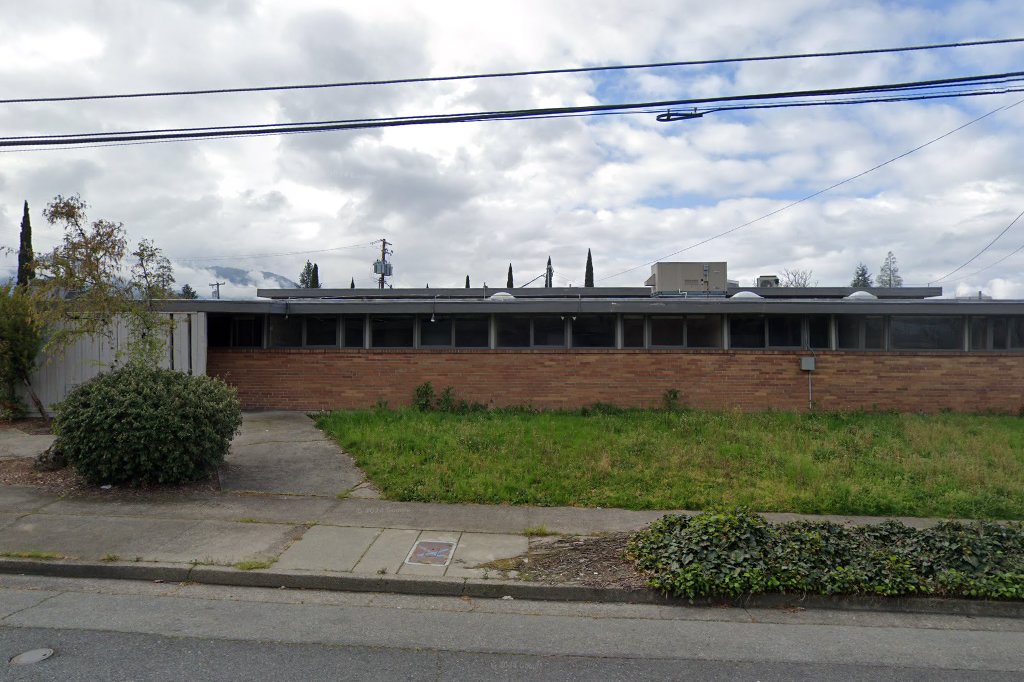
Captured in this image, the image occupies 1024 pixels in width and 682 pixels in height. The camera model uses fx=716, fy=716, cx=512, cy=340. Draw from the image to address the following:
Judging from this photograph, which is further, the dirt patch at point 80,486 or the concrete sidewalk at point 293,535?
the dirt patch at point 80,486

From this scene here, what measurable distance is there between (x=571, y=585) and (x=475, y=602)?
32.9 inches

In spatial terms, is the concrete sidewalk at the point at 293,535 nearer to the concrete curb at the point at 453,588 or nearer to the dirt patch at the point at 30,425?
the concrete curb at the point at 453,588

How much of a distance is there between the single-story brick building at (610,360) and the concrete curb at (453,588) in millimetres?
9430

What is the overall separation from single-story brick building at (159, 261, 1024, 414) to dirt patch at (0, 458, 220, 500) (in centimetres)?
593

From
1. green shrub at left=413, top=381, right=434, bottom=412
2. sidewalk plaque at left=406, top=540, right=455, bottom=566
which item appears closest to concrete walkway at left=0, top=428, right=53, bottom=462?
green shrub at left=413, top=381, right=434, bottom=412

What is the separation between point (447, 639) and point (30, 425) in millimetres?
12441

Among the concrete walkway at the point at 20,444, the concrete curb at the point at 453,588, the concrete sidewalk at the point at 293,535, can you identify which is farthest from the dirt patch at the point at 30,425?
the concrete curb at the point at 453,588

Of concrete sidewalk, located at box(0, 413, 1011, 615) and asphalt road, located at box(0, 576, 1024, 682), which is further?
concrete sidewalk, located at box(0, 413, 1011, 615)

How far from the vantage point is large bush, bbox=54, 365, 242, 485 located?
29.0 ft

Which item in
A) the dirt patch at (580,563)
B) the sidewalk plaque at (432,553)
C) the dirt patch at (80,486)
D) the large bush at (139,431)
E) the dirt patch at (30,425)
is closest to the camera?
the dirt patch at (580,563)

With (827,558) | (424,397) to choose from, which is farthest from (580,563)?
(424,397)

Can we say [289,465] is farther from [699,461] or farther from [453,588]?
[699,461]

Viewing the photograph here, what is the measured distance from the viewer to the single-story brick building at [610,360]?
1584 centimetres

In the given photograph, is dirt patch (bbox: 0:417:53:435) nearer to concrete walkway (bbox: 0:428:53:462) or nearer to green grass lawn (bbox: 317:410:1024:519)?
concrete walkway (bbox: 0:428:53:462)
